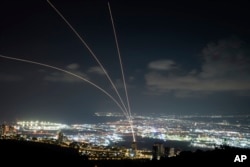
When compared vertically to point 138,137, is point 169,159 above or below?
below

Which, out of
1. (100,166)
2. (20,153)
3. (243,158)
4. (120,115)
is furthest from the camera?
(120,115)

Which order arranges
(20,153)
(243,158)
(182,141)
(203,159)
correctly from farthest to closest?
(182,141) → (20,153) → (203,159) → (243,158)

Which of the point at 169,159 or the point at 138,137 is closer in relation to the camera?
the point at 169,159

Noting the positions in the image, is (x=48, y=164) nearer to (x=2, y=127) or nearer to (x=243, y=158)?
(x=243, y=158)

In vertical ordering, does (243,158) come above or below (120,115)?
below

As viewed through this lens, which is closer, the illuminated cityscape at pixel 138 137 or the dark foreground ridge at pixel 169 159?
the dark foreground ridge at pixel 169 159

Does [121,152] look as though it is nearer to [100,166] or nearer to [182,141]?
[100,166]

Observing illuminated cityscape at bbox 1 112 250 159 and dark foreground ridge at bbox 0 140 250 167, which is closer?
dark foreground ridge at bbox 0 140 250 167

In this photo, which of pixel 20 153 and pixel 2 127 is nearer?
pixel 20 153

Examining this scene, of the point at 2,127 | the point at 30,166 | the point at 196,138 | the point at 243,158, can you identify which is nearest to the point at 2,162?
the point at 30,166
